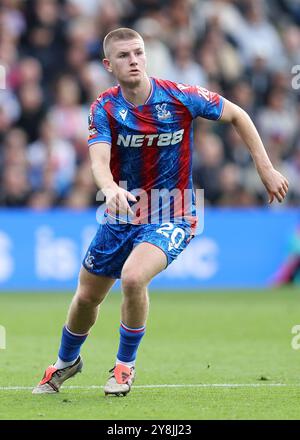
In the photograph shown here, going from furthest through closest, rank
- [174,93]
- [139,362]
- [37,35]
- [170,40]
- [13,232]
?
[170,40]
[37,35]
[13,232]
[139,362]
[174,93]

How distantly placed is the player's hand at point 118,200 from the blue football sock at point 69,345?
1180 mm

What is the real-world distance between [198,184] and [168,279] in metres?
1.58

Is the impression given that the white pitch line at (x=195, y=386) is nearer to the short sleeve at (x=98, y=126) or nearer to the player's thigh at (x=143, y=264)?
the player's thigh at (x=143, y=264)

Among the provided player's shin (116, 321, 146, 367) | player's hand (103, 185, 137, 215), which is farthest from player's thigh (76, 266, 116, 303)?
player's hand (103, 185, 137, 215)

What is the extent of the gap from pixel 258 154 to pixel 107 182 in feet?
3.61

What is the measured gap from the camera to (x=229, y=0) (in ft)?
63.2

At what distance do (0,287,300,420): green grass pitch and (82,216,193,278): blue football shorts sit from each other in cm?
83

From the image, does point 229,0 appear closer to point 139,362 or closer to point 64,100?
point 64,100

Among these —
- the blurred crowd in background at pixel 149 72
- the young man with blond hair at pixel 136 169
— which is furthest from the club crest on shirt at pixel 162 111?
the blurred crowd in background at pixel 149 72

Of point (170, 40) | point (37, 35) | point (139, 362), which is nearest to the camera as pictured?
point (139, 362)

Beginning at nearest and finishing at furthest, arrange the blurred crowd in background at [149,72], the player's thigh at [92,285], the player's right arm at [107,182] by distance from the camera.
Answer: the player's right arm at [107,182]
the player's thigh at [92,285]
the blurred crowd in background at [149,72]

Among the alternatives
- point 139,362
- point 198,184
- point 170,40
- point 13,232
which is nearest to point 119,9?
point 170,40

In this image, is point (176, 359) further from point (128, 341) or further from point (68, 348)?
point (128, 341)

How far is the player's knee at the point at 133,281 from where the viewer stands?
6.70 m
